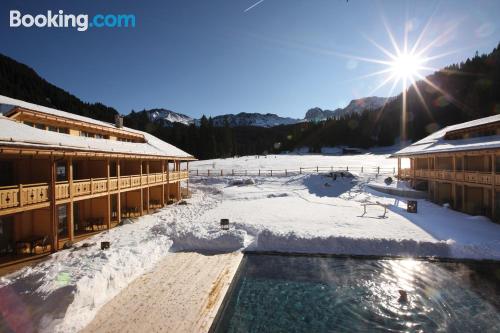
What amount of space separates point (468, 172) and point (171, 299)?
80.1 feet

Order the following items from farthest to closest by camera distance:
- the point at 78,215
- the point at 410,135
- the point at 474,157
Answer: the point at 410,135 → the point at 474,157 → the point at 78,215

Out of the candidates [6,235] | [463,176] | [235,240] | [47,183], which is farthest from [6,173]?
[463,176]

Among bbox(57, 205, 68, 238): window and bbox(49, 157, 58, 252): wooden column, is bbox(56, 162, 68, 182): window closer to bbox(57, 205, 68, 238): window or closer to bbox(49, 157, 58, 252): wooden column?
bbox(57, 205, 68, 238): window

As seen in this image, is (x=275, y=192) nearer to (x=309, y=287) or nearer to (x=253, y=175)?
(x=253, y=175)

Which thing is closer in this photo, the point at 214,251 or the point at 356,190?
the point at 214,251

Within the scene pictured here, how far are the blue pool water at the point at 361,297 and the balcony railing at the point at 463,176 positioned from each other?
30.3 feet

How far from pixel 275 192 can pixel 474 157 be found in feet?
64.8

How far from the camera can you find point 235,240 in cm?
1552

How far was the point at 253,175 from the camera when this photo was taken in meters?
45.5

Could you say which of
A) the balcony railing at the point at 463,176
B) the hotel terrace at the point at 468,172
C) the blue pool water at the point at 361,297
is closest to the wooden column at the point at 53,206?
the blue pool water at the point at 361,297

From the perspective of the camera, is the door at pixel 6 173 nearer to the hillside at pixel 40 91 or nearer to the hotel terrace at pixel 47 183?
the hotel terrace at pixel 47 183

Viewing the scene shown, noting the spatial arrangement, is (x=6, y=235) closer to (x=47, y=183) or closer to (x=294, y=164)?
(x=47, y=183)

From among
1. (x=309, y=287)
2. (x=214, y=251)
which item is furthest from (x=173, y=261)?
(x=309, y=287)

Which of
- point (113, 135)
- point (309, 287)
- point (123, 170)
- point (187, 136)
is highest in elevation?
point (187, 136)
